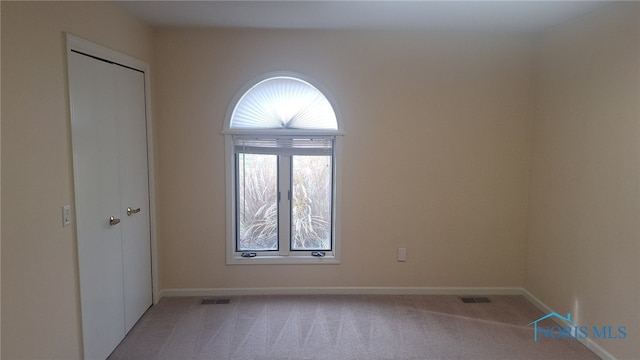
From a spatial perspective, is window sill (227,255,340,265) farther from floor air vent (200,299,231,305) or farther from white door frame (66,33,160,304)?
white door frame (66,33,160,304)

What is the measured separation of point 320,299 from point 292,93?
6.29ft

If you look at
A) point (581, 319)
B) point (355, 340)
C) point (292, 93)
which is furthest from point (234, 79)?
point (581, 319)

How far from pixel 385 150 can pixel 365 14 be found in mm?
1180

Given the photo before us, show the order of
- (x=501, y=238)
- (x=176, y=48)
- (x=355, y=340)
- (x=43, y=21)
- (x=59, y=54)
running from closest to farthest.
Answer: (x=43, y=21) → (x=59, y=54) → (x=355, y=340) → (x=176, y=48) → (x=501, y=238)

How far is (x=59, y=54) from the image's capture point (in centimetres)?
203

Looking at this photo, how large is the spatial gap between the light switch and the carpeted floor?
43.2 inches

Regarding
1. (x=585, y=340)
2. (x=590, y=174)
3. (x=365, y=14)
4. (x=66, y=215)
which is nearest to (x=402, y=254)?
(x=585, y=340)

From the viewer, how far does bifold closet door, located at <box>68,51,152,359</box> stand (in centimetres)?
224

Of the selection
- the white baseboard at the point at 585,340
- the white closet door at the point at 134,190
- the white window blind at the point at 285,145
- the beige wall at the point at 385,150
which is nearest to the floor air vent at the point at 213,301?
the beige wall at the point at 385,150

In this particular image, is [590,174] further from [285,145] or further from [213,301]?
[213,301]

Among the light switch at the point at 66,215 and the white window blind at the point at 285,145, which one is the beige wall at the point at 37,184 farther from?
the white window blind at the point at 285,145

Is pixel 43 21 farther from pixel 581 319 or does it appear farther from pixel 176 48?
pixel 581 319

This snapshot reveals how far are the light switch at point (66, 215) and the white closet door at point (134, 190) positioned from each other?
1.98 feet

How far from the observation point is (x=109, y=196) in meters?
2.54
